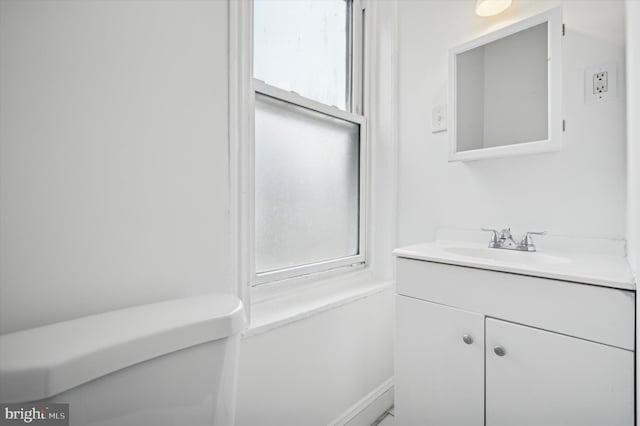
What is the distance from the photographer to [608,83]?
969mm

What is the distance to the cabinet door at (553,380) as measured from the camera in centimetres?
69

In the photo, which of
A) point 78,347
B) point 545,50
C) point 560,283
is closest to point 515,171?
point 545,50

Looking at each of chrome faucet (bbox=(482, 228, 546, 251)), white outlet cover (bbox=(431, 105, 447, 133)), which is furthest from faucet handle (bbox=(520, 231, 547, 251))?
white outlet cover (bbox=(431, 105, 447, 133))

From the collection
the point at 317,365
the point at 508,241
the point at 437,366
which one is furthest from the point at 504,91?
the point at 317,365

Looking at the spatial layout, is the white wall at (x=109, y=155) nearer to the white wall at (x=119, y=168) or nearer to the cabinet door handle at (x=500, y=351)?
the white wall at (x=119, y=168)

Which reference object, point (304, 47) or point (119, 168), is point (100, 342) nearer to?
point (119, 168)

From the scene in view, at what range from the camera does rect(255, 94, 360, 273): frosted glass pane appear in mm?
1072

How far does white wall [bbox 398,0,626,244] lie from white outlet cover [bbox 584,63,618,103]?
1 centimetres

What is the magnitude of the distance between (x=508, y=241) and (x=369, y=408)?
0.89 m

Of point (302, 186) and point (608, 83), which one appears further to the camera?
point (302, 186)

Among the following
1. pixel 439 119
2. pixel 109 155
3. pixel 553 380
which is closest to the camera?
pixel 109 155

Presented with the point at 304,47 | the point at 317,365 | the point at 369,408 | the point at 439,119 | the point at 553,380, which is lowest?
the point at 369,408

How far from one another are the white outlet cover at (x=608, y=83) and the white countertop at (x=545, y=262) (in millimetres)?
504

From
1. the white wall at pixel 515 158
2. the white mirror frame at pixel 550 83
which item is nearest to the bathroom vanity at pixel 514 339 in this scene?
the white wall at pixel 515 158
